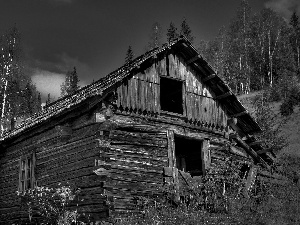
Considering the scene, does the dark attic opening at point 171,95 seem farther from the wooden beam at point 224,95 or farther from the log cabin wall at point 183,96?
the wooden beam at point 224,95

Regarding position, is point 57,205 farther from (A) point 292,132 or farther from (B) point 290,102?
(B) point 290,102

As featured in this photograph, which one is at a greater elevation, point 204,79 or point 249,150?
point 204,79

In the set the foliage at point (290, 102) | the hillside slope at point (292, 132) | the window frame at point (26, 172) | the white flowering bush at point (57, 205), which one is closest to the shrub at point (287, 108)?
the foliage at point (290, 102)

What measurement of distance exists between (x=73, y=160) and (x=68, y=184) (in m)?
0.88

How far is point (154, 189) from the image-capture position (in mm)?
14078

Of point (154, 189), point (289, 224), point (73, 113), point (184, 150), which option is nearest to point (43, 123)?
point (73, 113)

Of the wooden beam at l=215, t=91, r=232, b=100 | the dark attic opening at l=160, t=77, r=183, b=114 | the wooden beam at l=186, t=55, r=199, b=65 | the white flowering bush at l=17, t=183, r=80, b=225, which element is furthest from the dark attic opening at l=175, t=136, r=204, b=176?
the white flowering bush at l=17, t=183, r=80, b=225

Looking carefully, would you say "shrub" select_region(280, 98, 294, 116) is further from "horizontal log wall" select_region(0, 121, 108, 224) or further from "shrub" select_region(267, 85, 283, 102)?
"horizontal log wall" select_region(0, 121, 108, 224)

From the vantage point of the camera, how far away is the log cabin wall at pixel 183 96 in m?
14.6

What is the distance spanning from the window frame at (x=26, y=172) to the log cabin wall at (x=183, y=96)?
208 inches

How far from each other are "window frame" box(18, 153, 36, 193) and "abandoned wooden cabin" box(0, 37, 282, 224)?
0.14ft

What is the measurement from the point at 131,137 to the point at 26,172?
19.1ft

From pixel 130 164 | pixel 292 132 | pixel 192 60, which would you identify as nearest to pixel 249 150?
pixel 192 60

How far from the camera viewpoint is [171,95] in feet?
64.8
